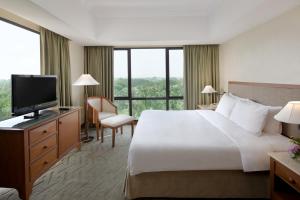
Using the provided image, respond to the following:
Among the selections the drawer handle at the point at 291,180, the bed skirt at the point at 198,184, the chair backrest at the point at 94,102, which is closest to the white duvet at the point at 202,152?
the bed skirt at the point at 198,184

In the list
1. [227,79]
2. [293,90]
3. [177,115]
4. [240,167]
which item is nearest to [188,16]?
[227,79]

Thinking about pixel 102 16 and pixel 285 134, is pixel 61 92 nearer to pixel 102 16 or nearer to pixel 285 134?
pixel 102 16

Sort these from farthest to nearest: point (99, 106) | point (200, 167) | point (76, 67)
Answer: point (76, 67) → point (99, 106) → point (200, 167)

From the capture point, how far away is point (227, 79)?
5.16 metres

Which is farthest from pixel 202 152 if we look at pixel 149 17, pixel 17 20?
pixel 149 17

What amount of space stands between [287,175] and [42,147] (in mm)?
2629

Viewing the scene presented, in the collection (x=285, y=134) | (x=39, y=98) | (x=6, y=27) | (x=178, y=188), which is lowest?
(x=178, y=188)

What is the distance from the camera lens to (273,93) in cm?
307

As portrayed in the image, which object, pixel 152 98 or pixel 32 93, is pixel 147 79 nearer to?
pixel 152 98

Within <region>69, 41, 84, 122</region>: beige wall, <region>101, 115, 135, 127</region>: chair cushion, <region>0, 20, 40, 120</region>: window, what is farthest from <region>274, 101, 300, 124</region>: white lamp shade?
<region>69, 41, 84, 122</region>: beige wall

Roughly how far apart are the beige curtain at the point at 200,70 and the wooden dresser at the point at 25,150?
12.2 feet

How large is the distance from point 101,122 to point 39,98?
1478 millimetres

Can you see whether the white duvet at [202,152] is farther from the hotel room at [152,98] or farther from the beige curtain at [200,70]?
the beige curtain at [200,70]

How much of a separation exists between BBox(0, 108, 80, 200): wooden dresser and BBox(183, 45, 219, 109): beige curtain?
3.73 meters
